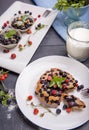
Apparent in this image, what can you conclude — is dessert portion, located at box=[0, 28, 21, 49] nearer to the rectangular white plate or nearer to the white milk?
the rectangular white plate

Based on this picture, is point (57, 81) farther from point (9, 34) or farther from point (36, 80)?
point (9, 34)

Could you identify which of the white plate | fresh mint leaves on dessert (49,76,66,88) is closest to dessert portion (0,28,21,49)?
the white plate

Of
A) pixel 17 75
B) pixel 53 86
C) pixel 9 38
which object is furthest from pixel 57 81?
pixel 9 38

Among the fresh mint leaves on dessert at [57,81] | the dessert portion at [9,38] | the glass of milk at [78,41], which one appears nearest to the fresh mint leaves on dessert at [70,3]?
the glass of milk at [78,41]

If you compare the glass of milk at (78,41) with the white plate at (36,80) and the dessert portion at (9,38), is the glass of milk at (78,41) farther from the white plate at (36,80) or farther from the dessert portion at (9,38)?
the dessert portion at (9,38)

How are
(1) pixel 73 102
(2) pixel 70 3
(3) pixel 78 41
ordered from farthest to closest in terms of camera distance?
(2) pixel 70 3, (3) pixel 78 41, (1) pixel 73 102
